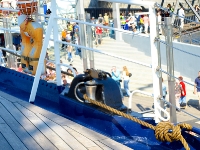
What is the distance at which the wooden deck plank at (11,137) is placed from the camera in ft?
11.5

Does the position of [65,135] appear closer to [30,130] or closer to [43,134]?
[43,134]

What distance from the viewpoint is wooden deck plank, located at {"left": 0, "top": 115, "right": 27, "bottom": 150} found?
11.5ft

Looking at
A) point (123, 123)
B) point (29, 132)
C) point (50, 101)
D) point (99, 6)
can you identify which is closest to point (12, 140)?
point (29, 132)

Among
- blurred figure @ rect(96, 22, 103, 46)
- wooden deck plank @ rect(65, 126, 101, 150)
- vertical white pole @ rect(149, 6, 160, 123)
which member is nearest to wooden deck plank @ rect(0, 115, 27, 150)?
wooden deck plank @ rect(65, 126, 101, 150)

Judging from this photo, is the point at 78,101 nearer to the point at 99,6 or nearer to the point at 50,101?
the point at 50,101

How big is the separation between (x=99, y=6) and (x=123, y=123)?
26565 mm

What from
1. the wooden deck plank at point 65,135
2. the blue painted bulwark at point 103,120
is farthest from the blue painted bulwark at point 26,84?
the wooden deck plank at point 65,135

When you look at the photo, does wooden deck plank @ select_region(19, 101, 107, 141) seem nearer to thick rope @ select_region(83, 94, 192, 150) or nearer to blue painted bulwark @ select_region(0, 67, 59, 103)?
thick rope @ select_region(83, 94, 192, 150)

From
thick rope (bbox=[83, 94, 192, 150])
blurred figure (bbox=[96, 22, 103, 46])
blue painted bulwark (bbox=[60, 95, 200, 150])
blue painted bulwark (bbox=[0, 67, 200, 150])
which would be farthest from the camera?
blurred figure (bbox=[96, 22, 103, 46])

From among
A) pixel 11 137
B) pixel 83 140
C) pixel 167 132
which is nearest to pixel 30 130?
pixel 11 137

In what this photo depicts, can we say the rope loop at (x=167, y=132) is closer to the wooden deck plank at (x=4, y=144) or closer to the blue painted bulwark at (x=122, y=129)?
the blue painted bulwark at (x=122, y=129)

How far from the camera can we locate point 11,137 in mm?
3699

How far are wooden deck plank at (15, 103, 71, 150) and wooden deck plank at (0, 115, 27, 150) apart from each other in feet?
0.79

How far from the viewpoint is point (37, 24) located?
5.72 m
